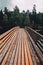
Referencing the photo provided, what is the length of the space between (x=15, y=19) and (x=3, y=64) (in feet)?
536

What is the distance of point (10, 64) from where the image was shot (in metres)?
11.6

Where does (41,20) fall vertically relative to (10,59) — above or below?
below

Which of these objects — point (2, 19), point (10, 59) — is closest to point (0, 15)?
point (2, 19)

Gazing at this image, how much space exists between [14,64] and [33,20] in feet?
534

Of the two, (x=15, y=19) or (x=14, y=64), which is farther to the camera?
(x=15, y=19)

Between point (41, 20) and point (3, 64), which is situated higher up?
point (3, 64)

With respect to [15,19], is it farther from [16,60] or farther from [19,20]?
[16,60]

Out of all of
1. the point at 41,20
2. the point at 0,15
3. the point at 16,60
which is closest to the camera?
the point at 16,60

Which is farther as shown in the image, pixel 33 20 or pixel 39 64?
pixel 33 20

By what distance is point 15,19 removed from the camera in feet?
572

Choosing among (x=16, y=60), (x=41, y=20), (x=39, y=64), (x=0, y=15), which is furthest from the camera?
(x=41, y=20)

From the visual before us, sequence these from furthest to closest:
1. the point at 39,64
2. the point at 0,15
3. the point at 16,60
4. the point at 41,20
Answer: the point at 41,20
the point at 0,15
the point at 16,60
the point at 39,64

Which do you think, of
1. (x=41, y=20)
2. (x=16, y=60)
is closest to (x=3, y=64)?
(x=16, y=60)

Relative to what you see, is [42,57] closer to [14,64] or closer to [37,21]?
[14,64]
